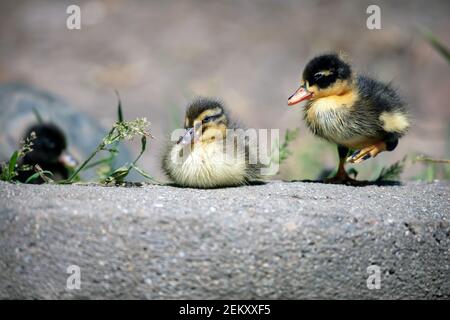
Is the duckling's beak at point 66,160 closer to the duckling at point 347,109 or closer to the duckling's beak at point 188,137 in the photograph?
the duckling's beak at point 188,137

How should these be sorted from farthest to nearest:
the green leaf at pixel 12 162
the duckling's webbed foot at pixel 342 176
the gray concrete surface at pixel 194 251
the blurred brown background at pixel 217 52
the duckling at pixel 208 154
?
the blurred brown background at pixel 217 52 < the duckling's webbed foot at pixel 342 176 < the duckling at pixel 208 154 < the green leaf at pixel 12 162 < the gray concrete surface at pixel 194 251

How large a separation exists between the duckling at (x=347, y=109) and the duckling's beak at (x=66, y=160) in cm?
214

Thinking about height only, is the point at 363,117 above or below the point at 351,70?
below

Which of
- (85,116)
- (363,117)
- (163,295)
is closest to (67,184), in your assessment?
(163,295)

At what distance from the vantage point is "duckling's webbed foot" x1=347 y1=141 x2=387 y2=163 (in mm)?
4238

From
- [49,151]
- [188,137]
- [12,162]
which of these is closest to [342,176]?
[188,137]

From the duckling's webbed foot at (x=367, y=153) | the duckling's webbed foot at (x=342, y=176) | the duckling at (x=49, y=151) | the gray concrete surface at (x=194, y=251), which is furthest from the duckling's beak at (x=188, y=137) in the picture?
the duckling at (x=49, y=151)

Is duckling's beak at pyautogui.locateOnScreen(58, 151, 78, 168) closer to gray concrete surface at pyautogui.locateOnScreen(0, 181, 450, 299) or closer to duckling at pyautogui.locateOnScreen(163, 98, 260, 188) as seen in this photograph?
duckling at pyautogui.locateOnScreen(163, 98, 260, 188)

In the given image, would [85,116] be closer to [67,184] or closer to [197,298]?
[67,184]

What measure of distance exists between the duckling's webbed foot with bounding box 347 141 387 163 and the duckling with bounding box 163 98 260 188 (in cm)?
62

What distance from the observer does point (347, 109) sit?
4293 millimetres

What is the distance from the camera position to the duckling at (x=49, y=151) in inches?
223

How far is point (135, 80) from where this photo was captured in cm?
865

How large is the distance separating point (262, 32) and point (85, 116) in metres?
3.45
